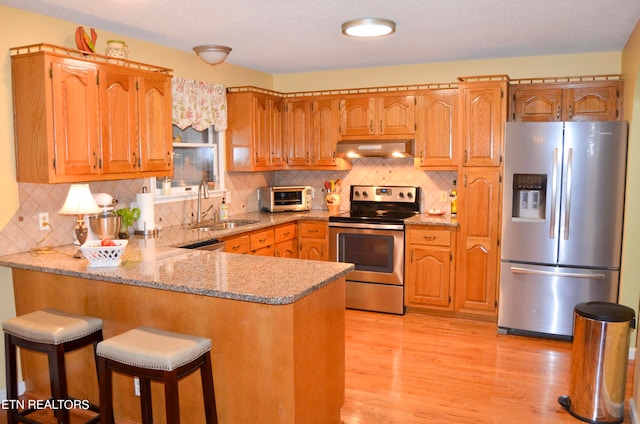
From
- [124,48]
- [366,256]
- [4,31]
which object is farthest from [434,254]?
[4,31]

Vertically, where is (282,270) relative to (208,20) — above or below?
below

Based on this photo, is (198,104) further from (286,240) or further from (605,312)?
(605,312)

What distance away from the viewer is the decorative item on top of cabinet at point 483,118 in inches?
185

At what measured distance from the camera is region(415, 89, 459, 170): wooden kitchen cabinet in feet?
16.7

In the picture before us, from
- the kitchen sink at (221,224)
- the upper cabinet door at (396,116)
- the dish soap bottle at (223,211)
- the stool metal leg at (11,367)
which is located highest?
the upper cabinet door at (396,116)

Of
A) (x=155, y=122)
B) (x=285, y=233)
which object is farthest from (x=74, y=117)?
(x=285, y=233)

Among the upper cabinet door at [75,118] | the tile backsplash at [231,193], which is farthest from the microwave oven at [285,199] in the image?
the upper cabinet door at [75,118]

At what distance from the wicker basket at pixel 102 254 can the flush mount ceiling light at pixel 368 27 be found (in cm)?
213

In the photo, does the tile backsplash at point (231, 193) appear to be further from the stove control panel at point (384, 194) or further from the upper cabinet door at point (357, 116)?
the upper cabinet door at point (357, 116)

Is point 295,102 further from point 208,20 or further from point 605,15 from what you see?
point 605,15

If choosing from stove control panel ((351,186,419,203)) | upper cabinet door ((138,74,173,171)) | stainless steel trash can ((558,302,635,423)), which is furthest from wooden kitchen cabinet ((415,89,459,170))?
upper cabinet door ((138,74,173,171))

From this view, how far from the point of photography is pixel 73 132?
10.8ft

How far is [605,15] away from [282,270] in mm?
2822

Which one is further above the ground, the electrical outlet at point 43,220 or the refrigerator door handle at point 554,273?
the electrical outlet at point 43,220
